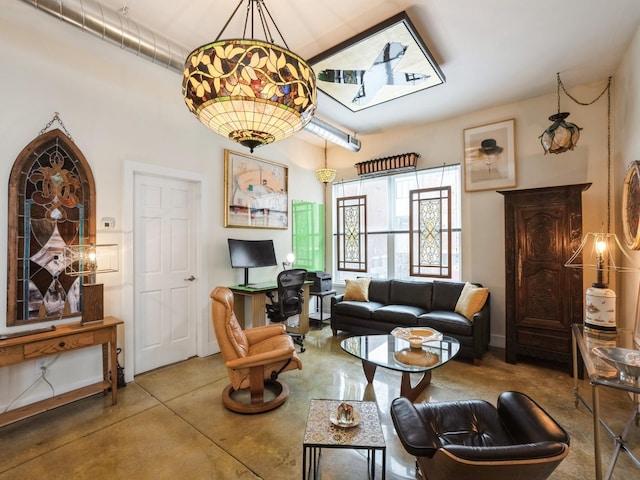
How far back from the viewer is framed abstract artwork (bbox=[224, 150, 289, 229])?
4223mm

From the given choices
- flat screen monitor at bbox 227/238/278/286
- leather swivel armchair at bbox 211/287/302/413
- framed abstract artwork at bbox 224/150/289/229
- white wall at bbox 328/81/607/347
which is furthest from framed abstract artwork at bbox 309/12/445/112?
leather swivel armchair at bbox 211/287/302/413

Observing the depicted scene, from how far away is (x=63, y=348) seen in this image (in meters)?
2.52

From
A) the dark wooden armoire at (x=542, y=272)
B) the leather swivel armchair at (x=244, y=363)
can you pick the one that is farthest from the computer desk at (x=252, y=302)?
the dark wooden armoire at (x=542, y=272)

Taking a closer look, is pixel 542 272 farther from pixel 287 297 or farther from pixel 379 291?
pixel 287 297

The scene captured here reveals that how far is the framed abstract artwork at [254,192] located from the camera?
4223 mm

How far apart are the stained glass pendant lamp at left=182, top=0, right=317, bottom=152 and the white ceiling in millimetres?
1351

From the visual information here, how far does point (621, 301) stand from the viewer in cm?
333

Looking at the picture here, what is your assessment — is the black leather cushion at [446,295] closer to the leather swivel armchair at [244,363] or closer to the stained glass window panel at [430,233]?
the stained glass window panel at [430,233]

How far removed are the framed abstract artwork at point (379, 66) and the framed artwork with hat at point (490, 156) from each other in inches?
53.3

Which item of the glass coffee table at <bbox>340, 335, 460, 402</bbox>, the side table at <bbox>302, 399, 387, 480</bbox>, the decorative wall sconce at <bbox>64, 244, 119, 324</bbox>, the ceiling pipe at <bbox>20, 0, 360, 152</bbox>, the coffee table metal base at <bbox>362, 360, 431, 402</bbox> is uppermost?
the ceiling pipe at <bbox>20, 0, 360, 152</bbox>

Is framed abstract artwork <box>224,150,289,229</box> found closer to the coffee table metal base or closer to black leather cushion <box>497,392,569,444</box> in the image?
the coffee table metal base

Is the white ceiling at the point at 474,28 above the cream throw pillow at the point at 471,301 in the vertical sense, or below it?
above

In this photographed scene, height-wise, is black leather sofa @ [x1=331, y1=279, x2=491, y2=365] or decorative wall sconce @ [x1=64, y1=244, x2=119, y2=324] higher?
decorative wall sconce @ [x1=64, y1=244, x2=119, y2=324]

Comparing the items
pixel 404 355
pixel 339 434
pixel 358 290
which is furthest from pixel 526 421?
pixel 358 290
